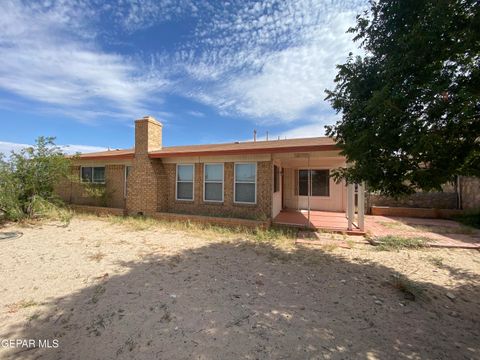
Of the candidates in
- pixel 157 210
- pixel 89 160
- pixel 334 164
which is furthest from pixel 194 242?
pixel 89 160

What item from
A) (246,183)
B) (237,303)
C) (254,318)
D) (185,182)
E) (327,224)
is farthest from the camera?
(185,182)

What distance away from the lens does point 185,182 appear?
11.6m

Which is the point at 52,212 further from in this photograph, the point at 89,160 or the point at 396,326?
the point at 396,326

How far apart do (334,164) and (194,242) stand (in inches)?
337

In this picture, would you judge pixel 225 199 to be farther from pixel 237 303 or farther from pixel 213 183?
pixel 237 303

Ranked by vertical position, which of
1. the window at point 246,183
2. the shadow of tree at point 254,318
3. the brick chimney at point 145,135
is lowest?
the shadow of tree at point 254,318

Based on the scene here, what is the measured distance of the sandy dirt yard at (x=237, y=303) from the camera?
2.90 m

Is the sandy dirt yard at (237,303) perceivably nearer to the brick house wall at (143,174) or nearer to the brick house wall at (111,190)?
the brick house wall at (143,174)

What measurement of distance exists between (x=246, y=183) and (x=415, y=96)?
7.24m

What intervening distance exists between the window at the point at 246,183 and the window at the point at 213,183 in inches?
30.6

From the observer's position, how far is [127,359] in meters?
2.67

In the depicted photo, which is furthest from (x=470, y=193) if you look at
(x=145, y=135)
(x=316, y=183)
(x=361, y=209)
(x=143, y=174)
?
(x=145, y=135)

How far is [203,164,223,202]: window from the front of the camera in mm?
10852

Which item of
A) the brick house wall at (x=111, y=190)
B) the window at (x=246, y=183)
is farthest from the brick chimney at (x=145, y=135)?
the window at (x=246, y=183)
